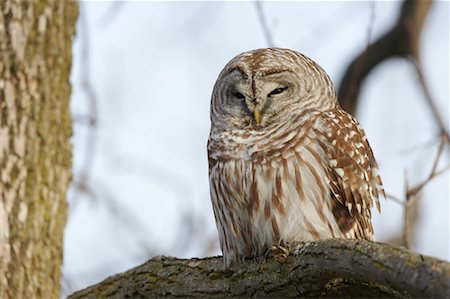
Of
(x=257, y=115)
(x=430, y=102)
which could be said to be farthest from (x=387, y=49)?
(x=257, y=115)

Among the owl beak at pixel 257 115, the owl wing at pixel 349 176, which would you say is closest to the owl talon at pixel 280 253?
the owl wing at pixel 349 176

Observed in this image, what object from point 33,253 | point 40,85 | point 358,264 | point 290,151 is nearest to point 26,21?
point 40,85

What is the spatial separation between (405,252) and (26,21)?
240 cm

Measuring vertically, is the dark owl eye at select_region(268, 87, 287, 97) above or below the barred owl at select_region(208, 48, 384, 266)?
above

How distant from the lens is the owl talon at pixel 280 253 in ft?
13.5

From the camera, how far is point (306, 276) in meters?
3.86

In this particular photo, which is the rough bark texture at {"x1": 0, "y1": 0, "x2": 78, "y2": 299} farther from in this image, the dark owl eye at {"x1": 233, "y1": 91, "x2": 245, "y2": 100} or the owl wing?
the owl wing

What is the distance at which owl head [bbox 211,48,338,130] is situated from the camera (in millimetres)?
4980

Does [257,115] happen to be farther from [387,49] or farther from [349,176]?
[387,49]

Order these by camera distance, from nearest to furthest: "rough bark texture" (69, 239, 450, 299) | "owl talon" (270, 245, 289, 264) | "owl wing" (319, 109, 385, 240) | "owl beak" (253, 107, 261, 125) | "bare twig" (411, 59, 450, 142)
→ "rough bark texture" (69, 239, 450, 299) < "owl talon" (270, 245, 289, 264) < "owl wing" (319, 109, 385, 240) < "owl beak" (253, 107, 261, 125) < "bare twig" (411, 59, 450, 142)

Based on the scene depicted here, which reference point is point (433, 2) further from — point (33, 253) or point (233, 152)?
point (33, 253)

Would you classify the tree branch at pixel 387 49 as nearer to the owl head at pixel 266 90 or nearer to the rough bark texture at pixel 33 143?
the owl head at pixel 266 90

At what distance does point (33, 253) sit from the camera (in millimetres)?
4430

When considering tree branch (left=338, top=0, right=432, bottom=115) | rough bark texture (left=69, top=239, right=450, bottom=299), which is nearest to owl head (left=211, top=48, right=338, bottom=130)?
rough bark texture (left=69, top=239, right=450, bottom=299)
